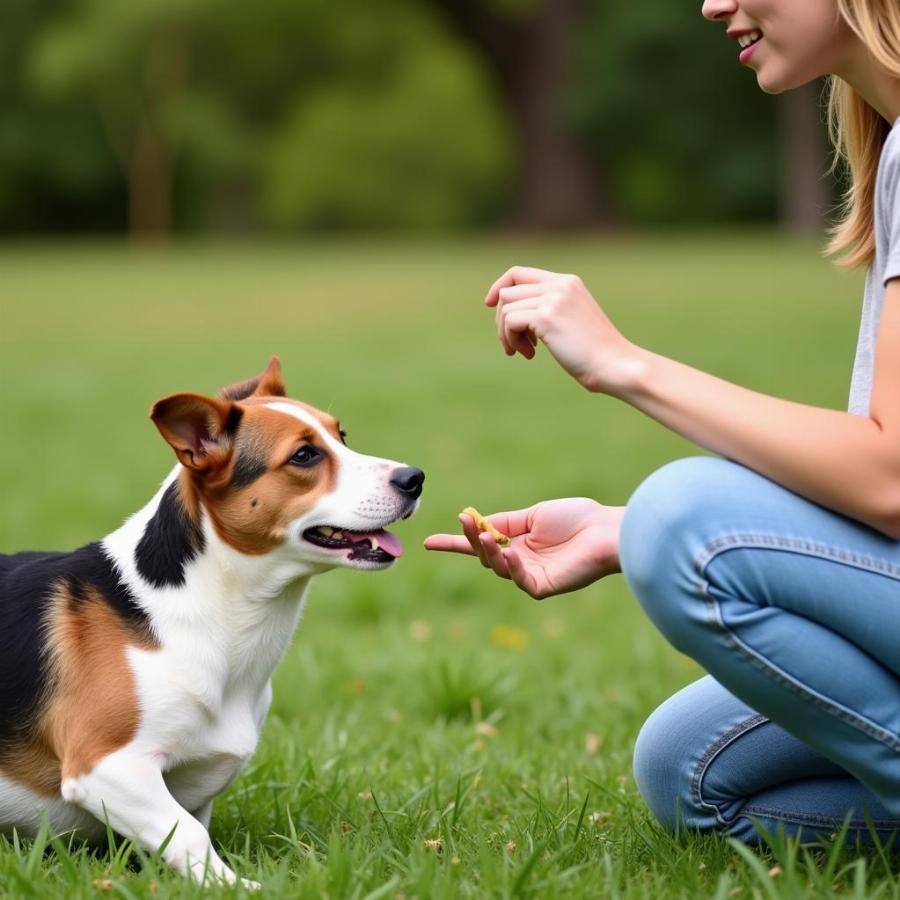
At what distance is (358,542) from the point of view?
3.31 m

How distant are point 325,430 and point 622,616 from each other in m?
3.36

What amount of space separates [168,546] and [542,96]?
35812mm

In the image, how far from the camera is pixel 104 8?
34125mm

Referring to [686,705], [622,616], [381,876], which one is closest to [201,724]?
[381,876]

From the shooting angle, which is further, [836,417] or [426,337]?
[426,337]

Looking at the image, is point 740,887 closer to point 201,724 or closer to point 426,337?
point 201,724

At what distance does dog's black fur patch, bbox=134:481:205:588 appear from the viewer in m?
3.21

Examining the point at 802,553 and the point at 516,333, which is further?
the point at 516,333

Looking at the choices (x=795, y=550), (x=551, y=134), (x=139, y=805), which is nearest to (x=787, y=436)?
(x=795, y=550)

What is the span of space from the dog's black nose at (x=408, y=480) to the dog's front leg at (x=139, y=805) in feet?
2.70

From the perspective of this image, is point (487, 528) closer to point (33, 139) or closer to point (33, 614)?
point (33, 614)

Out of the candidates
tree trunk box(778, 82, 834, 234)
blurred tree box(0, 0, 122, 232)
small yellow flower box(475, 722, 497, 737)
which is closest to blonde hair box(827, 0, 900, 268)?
small yellow flower box(475, 722, 497, 737)

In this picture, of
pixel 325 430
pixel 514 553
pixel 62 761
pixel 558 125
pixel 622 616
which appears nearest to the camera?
pixel 514 553

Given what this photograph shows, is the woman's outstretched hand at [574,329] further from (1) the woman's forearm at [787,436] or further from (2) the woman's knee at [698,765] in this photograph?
(2) the woman's knee at [698,765]
